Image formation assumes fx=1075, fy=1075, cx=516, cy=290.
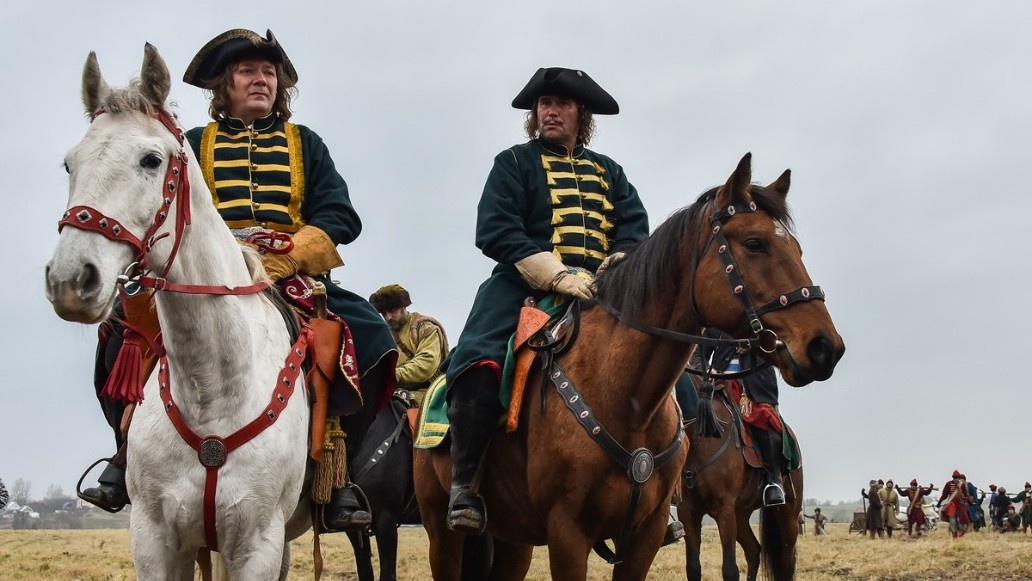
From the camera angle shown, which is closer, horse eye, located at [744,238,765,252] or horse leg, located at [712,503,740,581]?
horse eye, located at [744,238,765,252]

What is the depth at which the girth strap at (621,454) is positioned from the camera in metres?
5.89

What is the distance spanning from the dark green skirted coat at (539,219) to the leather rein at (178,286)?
205 centimetres

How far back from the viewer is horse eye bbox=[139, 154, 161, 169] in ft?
13.7

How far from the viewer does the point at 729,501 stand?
12.9 meters

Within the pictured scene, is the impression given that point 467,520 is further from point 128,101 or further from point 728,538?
point 728,538

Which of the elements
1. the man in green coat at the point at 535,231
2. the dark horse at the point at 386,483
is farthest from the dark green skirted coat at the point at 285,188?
the dark horse at the point at 386,483

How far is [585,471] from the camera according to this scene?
5.88 m

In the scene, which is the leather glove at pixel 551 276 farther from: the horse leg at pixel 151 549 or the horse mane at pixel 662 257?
the horse leg at pixel 151 549

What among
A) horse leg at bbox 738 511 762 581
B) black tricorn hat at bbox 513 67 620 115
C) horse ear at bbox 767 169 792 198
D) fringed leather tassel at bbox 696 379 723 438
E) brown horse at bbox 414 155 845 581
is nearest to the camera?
brown horse at bbox 414 155 845 581

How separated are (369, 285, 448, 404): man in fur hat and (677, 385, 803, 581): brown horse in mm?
3062

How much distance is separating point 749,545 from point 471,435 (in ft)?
28.1

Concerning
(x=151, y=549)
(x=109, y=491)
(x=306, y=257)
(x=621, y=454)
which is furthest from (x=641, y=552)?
(x=109, y=491)

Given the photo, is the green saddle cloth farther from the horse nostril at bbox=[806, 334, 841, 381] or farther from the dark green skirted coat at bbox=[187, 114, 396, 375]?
the horse nostril at bbox=[806, 334, 841, 381]

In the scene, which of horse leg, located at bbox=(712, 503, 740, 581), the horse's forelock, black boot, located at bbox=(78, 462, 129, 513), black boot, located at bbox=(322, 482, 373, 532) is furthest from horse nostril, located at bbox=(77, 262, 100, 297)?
horse leg, located at bbox=(712, 503, 740, 581)
